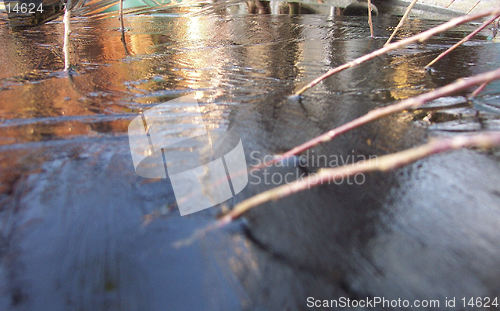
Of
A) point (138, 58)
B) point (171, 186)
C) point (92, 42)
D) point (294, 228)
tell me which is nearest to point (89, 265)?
point (171, 186)

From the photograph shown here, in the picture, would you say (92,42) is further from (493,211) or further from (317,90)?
(493,211)

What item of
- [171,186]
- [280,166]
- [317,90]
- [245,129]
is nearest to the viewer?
[171,186]

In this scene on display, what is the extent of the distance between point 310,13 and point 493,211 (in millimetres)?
6564

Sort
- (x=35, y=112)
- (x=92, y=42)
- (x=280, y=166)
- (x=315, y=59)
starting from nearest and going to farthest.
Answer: (x=280, y=166), (x=35, y=112), (x=315, y=59), (x=92, y=42)

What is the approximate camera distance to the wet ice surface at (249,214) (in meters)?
1.03

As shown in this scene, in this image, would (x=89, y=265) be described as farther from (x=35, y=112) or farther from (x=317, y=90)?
(x=317, y=90)

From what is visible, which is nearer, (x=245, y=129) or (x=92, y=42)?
(x=245, y=129)

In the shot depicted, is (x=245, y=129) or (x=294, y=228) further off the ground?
(x=245, y=129)

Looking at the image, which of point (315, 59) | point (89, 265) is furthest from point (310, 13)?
point (89, 265)

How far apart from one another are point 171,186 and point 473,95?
78.4 inches

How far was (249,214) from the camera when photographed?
128 centimetres

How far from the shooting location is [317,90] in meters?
2.40

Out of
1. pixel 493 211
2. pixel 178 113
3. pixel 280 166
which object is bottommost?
pixel 493 211

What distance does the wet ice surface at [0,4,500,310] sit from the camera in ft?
3.38
